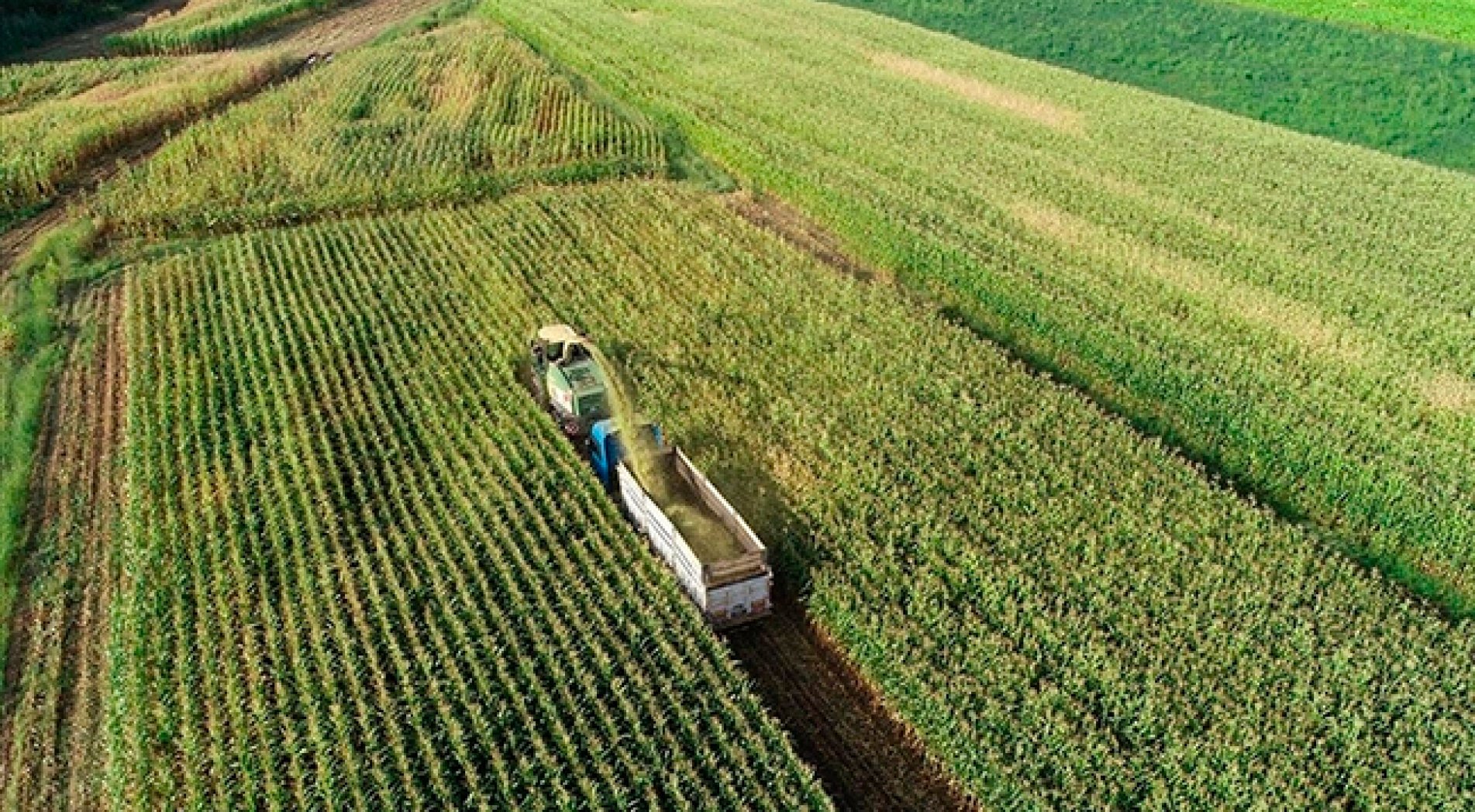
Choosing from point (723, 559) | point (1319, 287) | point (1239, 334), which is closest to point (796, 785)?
point (723, 559)

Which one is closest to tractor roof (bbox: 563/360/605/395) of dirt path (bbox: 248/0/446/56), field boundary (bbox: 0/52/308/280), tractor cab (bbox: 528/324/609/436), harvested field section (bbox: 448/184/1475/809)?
tractor cab (bbox: 528/324/609/436)

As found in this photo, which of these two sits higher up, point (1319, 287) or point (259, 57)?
point (259, 57)

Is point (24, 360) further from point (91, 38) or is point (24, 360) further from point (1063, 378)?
point (91, 38)

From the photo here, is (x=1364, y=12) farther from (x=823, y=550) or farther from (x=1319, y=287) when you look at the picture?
(x=823, y=550)

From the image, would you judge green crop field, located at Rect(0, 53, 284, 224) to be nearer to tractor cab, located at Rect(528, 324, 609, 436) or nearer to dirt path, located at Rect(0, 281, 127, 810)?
dirt path, located at Rect(0, 281, 127, 810)

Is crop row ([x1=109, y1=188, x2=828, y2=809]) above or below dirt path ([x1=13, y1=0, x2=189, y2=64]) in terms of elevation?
below

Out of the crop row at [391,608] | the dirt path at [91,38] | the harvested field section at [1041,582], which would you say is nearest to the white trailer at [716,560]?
the crop row at [391,608]
